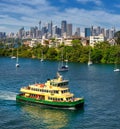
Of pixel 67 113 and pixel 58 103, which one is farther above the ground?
pixel 58 103

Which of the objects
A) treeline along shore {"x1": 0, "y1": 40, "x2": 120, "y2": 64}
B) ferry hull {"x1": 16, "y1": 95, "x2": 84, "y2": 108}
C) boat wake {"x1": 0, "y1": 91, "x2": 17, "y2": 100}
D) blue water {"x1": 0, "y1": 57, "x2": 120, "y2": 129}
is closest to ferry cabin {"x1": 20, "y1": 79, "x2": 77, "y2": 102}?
ferry hull {"x1": 16, "y1": 95, "x2": 84, "y2": 108}

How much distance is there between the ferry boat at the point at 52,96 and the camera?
48.3m

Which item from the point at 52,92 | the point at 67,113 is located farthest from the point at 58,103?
the point at 67,113

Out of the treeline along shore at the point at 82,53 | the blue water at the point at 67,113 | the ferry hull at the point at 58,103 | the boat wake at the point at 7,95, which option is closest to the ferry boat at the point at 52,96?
the ferry hull at the point at 58,103

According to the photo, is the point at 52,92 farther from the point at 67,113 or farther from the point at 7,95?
the point at 7,95

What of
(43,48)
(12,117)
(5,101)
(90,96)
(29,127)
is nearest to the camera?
(29,127)

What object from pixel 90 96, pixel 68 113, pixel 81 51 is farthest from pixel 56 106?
pixel 81 51

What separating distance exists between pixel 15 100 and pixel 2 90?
8.27 m

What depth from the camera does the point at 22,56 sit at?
16275 centimetres

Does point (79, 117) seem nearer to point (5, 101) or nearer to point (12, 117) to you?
point (12, 117)

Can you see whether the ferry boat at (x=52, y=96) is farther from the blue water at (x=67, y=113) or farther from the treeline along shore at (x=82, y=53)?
the treeline along shore at (x=82, y=53)

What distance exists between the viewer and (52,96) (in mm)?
49531

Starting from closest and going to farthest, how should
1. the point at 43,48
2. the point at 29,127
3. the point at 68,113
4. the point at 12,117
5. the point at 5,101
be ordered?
1. the point at 29,127
2. the point at 12,117
3. the point at 68,113
4. the point at 5,101
5. the point at 43,48

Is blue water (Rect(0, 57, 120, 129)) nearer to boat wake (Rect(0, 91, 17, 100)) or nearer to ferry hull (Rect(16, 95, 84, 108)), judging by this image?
boat wake (Rect(0, 91, 17, 100))
